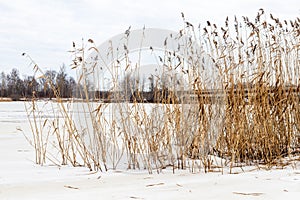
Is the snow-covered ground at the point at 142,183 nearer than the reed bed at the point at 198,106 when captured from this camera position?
Yes

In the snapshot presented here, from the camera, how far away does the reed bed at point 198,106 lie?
233 cm

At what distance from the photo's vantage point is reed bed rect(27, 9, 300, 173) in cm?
233

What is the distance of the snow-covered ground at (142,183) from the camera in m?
1.70

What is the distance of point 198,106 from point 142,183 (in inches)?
32.6

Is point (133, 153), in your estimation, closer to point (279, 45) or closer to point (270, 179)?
point (270, 179)

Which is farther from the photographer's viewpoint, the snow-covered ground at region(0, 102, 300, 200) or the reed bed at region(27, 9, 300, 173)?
the reed bed at region(27, 9, 300, 173)

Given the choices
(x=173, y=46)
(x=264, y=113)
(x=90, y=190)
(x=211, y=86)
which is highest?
(x=173, y=46)

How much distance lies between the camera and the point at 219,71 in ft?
8.14

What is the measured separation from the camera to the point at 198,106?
2510 mm

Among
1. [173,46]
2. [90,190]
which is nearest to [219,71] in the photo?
[173,46]

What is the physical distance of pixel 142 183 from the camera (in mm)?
1946

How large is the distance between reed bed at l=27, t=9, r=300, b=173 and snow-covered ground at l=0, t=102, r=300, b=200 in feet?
0.49

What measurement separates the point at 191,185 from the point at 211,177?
24 cm

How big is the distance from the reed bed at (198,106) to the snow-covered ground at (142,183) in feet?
0.49
